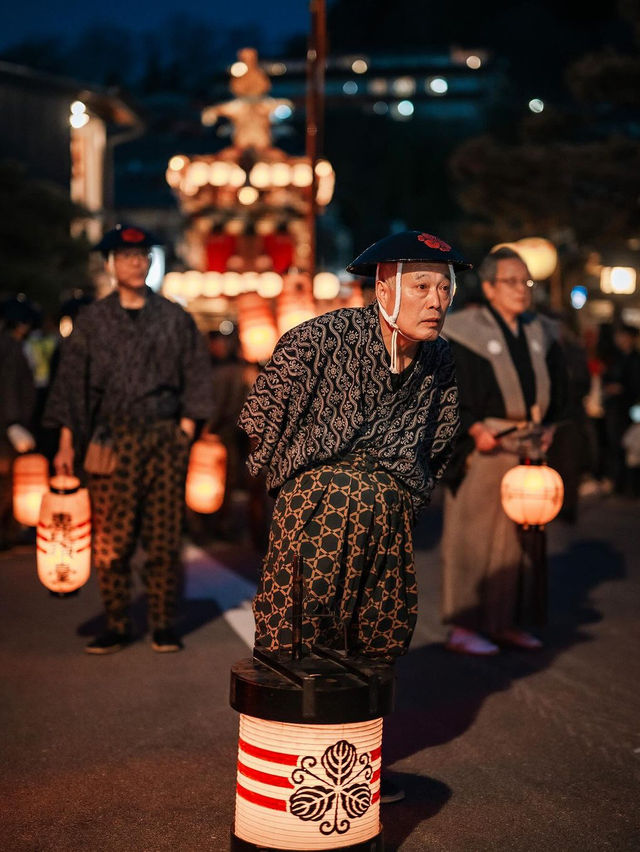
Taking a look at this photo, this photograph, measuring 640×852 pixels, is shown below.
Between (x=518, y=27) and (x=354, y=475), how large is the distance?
83959mm

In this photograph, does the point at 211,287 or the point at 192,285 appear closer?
the point at 192,285

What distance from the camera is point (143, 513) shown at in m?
7.12

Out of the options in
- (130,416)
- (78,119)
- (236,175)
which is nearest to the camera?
(130,416)

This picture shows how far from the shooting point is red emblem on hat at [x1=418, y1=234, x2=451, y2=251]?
13.6 feet

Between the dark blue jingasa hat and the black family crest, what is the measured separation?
1.32 m

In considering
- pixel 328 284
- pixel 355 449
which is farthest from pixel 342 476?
pixel 328 284

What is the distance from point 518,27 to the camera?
8288cm

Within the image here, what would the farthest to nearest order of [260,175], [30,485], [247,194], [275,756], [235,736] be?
[247,194], [260,175], [30,485], [235,736], [275,756]

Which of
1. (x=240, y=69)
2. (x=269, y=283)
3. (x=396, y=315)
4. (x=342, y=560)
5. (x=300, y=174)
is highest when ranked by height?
(x=240, y=69)

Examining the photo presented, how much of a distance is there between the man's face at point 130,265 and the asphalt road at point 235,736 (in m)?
2.08

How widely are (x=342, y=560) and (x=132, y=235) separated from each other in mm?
3167

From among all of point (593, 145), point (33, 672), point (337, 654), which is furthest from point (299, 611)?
point (593, 145)

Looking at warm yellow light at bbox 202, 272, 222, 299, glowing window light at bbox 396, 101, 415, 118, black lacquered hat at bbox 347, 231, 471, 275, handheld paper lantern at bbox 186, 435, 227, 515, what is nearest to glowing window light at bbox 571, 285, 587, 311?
warm yellow light at bbox 202, 272, 222, 299

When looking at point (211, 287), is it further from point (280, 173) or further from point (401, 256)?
point (401, 256)
